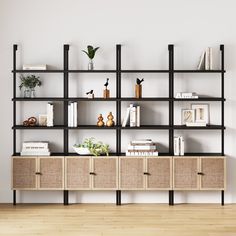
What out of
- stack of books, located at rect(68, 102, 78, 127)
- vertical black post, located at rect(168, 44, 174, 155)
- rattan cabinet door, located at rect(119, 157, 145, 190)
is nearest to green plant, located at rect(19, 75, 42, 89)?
stack of books, located at rect(68, 102, 78, 127)

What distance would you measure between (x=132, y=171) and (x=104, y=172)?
30 cm

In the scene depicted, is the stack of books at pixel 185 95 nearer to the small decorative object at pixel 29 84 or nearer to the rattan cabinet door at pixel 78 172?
the rattan cabinet door at pixel 78 172

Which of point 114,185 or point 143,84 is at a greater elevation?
point 143,84

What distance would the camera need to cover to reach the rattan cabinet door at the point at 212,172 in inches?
244

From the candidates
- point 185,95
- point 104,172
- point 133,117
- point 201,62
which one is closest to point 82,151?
point 104,172

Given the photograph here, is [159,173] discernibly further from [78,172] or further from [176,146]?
[78,172]

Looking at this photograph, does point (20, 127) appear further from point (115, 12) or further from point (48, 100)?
point (115, 12)

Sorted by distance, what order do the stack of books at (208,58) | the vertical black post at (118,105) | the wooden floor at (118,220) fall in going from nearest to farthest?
the wooden floor at (118,220), the stack of books at (208,58), the vertical black post at (118,105)

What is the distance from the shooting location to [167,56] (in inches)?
251

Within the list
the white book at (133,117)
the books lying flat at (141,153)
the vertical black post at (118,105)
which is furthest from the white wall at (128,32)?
the books lying flat at (141,153)

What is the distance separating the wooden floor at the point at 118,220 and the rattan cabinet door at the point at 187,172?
0.25 m

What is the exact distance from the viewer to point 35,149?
20.5 feet

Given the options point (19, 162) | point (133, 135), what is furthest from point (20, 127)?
point (133, 135)

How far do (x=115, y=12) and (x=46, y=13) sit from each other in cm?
75
